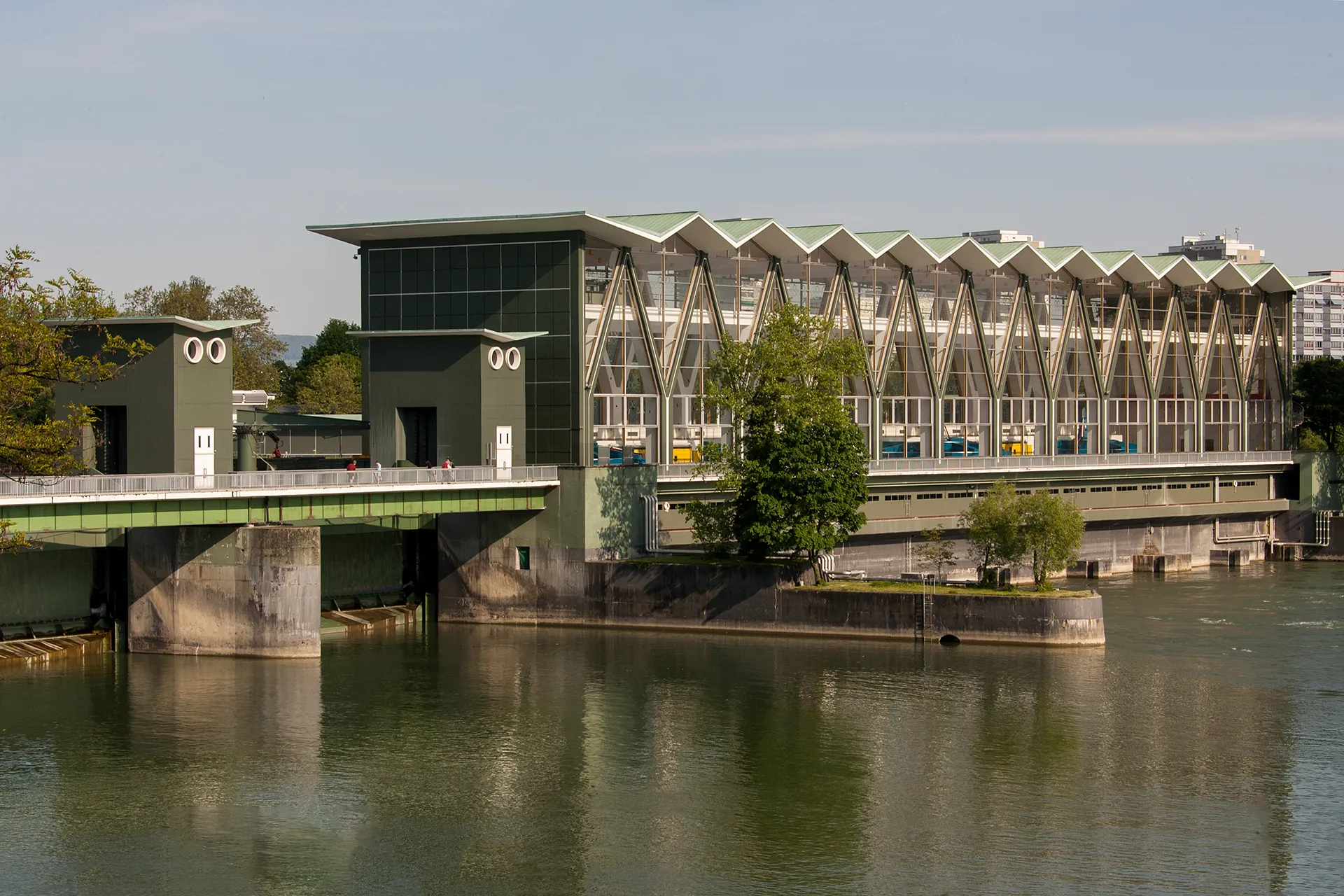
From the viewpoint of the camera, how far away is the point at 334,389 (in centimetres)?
14688

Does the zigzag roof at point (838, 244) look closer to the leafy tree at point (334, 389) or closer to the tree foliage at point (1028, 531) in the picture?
the tree foliage at point (1028, 531)

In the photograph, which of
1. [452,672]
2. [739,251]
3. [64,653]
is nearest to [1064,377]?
[739,251]

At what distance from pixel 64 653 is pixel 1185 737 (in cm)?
4188

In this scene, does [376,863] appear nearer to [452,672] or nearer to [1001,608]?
[452,672]

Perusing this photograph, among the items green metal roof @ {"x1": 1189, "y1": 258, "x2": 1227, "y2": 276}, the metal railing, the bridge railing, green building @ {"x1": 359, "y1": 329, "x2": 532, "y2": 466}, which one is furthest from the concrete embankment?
green metal roof @ {"x1": 1189, "y1": 258, "x2": 1227, "y2": 276}

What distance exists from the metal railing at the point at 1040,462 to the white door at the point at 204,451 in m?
23.7

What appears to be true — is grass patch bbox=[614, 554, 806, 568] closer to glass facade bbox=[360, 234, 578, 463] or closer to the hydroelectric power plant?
the hydroelectric power plant

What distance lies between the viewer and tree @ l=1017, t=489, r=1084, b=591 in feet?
263

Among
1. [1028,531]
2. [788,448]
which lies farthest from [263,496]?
[1028,531]

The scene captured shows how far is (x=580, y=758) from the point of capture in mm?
55312

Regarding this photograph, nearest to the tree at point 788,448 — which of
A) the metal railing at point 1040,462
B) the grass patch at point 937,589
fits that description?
the grass patch at point 937,589

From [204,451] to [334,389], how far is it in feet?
253

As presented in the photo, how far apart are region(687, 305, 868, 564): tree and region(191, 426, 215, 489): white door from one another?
22420 mm

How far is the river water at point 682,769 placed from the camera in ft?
142
